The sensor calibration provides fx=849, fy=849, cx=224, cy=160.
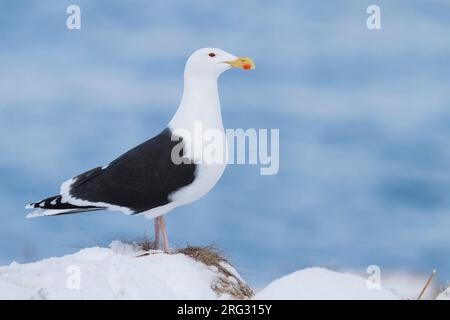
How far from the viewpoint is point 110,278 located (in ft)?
23.2

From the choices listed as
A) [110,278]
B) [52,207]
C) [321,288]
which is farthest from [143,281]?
[52,207]

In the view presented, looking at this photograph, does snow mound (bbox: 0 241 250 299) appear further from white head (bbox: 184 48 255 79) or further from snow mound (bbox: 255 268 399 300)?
white head (bbox: 184 48 255 79)

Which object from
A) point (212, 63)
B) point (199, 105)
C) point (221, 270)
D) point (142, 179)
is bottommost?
point (221, 270)

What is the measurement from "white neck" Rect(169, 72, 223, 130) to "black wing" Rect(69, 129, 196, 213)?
20cm

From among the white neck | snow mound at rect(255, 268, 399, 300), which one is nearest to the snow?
snow mound at rect(255, 268, 399, 300)

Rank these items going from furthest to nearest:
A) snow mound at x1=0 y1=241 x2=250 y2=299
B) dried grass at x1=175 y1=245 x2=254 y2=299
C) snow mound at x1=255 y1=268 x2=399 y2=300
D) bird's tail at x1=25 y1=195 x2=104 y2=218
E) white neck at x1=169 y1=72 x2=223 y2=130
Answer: bird's tail at x1=25 y1=195 x2=104 y2=218 < white neck at x1=169 y1=72 x2=223 y2=130 < dried grass at x1=175 y1=245 x2=254 y2=299 < snow mound at x1=0 y1=241 x2=250 y2=299 < snow mound at x1=255 y1=268 x2=399 y2=300

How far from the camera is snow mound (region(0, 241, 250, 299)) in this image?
269 inches

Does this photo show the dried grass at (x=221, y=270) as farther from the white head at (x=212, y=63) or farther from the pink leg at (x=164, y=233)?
the white head at (x=212, y=63)

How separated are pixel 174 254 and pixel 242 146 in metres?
1.26

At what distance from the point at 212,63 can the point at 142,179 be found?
1.38m

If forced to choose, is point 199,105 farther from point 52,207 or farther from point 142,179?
point 52,207

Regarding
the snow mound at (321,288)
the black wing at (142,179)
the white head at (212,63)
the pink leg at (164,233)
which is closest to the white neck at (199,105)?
the white head at (212,63)
